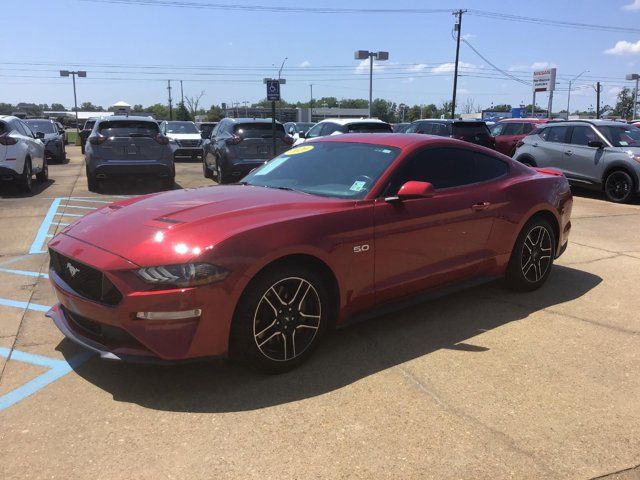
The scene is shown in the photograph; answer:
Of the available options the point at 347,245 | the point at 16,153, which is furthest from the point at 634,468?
the point at 16,153

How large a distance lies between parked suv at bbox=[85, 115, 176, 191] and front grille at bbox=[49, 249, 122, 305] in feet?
28.4

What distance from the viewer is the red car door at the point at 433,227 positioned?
3.93 metres

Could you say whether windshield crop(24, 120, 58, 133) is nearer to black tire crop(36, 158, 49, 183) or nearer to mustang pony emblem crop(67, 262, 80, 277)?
black tire crop(36, 158, 49, 183)

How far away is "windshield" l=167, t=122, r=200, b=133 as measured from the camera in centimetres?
2280

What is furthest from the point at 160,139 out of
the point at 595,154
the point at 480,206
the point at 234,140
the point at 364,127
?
the point at 595,154

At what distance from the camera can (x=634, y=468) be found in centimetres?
266

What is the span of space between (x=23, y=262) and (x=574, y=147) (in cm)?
1133

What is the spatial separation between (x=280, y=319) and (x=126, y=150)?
9682mm

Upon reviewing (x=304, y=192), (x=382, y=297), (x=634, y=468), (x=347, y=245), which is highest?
(x=304, y=192)

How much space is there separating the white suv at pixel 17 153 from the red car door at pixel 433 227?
967 cm

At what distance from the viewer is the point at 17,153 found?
36.0ft

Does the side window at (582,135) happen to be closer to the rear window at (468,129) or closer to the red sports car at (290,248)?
the rear window at (468,129)

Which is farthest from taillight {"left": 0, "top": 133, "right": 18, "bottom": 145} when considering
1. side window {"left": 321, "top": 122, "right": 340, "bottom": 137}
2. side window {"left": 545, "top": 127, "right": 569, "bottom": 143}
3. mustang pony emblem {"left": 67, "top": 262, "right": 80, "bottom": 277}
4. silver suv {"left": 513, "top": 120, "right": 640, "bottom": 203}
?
side window {"left": 545, "top": 127, "right": 569, "bottom": 143}

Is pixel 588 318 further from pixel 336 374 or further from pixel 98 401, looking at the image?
pixel 98 401
